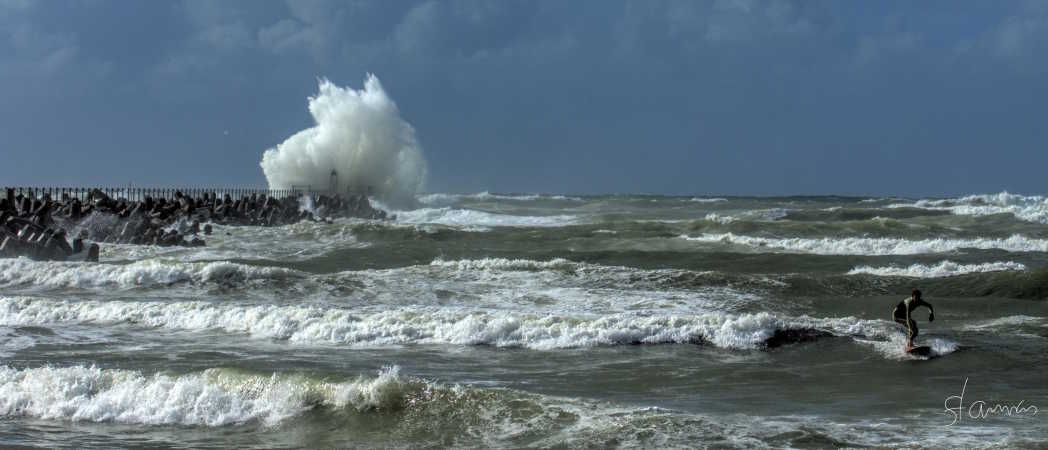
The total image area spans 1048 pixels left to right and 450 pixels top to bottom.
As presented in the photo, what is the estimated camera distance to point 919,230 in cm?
3341

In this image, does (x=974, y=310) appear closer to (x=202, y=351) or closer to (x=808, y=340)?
(x=808, y=340)

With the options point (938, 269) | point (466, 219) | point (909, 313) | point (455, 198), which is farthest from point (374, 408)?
point (455, 198)

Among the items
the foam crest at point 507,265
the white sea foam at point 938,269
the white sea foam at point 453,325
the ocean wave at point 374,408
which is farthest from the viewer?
the foam crest at point 507,265

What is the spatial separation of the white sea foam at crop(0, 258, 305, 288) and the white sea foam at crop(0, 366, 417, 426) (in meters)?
9.44

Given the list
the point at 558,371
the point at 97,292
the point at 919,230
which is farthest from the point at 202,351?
the point at 919,230

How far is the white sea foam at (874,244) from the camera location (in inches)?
1078

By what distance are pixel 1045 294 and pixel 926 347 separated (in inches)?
274

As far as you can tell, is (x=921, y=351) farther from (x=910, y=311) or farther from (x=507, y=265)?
(x=507, y=265)

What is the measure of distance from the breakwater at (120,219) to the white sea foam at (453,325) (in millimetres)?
8046

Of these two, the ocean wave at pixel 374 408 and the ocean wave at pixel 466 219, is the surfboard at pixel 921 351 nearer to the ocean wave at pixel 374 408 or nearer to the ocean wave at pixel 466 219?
the ocean wave at pixel 374 408

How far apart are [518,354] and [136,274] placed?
10272mm

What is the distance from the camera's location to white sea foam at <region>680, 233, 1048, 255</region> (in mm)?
27391

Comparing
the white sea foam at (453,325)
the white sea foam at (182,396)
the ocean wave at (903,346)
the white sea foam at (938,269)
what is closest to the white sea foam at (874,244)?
the white sea foam at (938,269)

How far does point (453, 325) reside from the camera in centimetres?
1388
